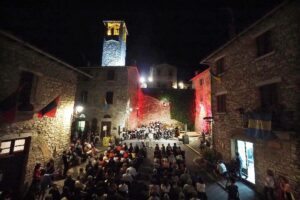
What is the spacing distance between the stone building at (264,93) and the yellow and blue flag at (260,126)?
4.7 inches

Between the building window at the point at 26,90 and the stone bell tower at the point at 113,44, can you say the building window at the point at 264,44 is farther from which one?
the stone bell tower at the point at 113,44

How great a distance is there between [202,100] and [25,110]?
24494 millimetres

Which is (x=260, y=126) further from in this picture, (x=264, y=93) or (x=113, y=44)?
(x=113, y=44)

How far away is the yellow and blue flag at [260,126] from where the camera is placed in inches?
319

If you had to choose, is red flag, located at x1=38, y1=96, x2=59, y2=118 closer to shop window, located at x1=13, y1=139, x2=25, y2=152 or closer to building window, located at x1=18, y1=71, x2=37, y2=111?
building window, located at x1=18, y1=71, x2=37, y2=111

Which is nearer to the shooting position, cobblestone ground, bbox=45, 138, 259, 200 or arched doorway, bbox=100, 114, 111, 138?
cobblestone ground, bbox=45, 138, 259, 200

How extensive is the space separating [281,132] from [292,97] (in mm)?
1638

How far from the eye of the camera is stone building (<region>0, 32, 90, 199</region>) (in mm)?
8023

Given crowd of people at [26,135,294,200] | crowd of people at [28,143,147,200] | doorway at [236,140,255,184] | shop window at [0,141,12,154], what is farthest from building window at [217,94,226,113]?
shop window at [0,141,12,154]

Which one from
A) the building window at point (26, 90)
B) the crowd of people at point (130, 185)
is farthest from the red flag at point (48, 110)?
the crowd of people at point (130, 185)

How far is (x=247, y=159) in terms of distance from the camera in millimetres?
10469

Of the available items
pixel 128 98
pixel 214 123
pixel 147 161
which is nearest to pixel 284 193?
pixel 214 123

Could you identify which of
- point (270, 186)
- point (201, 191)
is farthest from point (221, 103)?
point (201, 191)

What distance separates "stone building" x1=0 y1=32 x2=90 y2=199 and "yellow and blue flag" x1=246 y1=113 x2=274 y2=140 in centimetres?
1188
